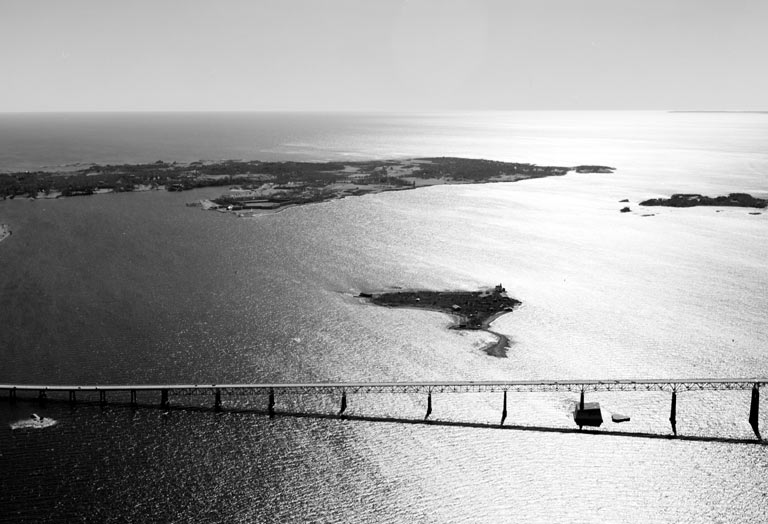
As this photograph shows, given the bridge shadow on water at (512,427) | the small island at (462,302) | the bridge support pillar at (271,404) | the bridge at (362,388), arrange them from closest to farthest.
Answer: the bridge shadow on water at (512,427), the bridge support pillar at (271,404), the bridge at (362,388), the small island at (462,302)

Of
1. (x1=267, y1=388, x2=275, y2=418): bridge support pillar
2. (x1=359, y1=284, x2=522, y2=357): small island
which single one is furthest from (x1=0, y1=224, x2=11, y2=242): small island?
(x1=267, y1=388, x2=275, y2=418): bridge support pillar

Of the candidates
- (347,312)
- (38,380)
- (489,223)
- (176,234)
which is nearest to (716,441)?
(347,312)

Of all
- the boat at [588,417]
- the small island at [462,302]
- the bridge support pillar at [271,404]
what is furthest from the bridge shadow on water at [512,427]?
the small island at [462,302]

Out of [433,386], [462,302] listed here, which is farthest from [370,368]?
[462,302]

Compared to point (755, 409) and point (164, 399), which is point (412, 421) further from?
point (755, 409)

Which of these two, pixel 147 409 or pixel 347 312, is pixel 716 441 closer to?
pixel 347 312

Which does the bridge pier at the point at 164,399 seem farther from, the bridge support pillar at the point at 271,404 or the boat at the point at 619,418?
the boat at the point at 619,418
